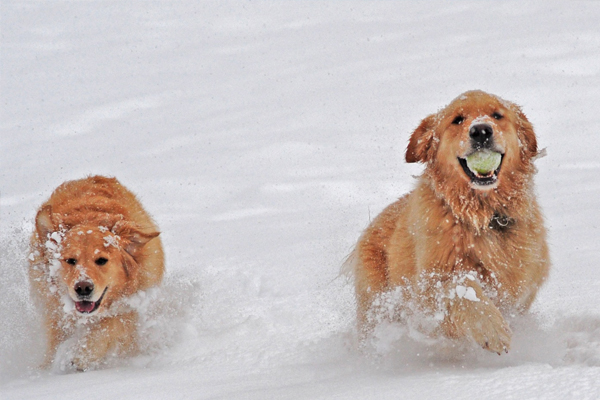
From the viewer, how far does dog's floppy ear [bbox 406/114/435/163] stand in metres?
4.37

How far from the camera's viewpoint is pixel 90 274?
484 cm

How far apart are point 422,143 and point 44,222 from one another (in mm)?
2719

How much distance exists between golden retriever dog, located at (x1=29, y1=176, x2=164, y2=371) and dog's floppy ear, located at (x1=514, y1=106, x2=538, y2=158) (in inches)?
105

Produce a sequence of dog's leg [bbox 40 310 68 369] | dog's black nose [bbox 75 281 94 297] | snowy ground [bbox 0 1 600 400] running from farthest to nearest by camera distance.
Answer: dog's leg [bbox 40 310 68 369]
dog's black nose [bbox 75 281 94 297]
snowy ground [bbox 0 1 600 400]

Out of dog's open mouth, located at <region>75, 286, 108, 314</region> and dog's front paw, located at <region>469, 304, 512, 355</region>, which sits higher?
dog's open mouth, located at <region>75, 286, 108, 314</region>

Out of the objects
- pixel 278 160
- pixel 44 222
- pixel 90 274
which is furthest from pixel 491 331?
pixel 278 160

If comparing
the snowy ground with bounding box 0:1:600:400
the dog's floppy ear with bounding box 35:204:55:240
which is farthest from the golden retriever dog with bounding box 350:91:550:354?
the dog's floppy ear with bounding box 35:204:55:240

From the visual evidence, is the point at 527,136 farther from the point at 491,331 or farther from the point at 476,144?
the point at 491,331

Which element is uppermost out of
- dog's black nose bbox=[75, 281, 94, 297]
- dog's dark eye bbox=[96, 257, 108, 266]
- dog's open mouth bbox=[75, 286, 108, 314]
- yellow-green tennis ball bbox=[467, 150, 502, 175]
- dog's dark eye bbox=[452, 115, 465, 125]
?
dog's dark eye bbox=[452, 115, 465, 125]

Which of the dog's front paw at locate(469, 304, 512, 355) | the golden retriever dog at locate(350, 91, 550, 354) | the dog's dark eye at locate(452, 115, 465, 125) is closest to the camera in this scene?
the dog's front paw at locate(469, 304, 512, 355)

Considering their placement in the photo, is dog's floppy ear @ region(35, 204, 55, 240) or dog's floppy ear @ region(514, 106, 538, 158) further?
dog's floppy ear @ region(35, 204, 55, 240)

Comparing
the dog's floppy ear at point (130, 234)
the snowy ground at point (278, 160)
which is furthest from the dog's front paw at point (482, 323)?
the dog's floppy ear at point (130, 234)

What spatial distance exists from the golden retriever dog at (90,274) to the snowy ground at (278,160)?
0.26 m

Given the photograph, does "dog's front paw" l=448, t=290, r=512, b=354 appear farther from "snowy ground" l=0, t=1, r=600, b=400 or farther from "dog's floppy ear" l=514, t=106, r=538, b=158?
"dog's floppy ear" l=514, t=106, r=538, b=158
